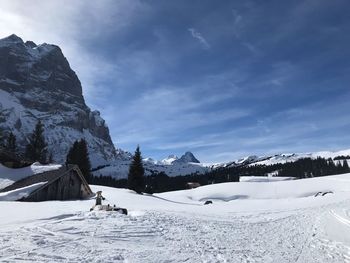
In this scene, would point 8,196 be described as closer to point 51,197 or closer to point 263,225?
point 51,197

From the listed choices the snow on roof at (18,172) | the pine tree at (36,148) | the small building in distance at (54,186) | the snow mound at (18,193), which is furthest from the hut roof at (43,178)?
the pine tree at (36,148)

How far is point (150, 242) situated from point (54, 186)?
2402 cm

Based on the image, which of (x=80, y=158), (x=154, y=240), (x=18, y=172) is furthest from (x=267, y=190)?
(x=154, y=240)

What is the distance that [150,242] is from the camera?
1512cm

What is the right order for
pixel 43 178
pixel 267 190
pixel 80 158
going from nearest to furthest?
pixel 43 178 → pixel 80 158 → pixel 267 190

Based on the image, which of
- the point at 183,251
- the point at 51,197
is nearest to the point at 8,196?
the point at 51,197

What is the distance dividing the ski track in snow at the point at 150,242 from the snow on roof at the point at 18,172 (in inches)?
899

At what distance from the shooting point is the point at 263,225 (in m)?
25.6

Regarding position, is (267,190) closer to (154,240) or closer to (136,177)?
(136,177)

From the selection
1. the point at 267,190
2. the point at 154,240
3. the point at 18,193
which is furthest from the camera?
the point at 267,190

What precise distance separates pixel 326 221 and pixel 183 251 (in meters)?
17.6

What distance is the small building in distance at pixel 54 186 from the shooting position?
114 ft

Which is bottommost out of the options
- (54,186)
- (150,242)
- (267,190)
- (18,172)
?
(150,242)

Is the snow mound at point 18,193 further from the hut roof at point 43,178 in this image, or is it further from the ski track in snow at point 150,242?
the ski track in snow at point 150,242
